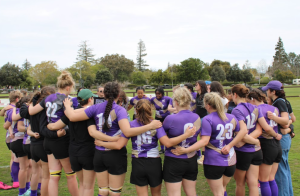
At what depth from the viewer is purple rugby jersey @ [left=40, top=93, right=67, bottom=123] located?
345 cm

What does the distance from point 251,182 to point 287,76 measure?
2835 inches

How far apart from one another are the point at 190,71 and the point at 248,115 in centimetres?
7062


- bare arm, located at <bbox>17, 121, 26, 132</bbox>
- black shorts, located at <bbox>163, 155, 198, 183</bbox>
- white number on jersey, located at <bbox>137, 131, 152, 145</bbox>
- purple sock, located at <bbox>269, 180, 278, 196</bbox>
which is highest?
white number on jersey, located at <bbox>137, 131, 152, 145</bbox>

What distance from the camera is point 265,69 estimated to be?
95938 mm

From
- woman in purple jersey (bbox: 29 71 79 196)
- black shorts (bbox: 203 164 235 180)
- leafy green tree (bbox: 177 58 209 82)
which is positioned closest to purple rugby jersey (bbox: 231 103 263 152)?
black shorts (bbox: 203 164 235 180)

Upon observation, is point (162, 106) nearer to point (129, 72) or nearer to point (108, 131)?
point (108, 131)

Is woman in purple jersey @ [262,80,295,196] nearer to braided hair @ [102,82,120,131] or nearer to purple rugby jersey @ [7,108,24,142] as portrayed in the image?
braided hair @ [102,82,120,131]

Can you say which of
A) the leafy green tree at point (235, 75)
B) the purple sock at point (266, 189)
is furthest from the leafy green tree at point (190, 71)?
the purple sock at point (266, 189)

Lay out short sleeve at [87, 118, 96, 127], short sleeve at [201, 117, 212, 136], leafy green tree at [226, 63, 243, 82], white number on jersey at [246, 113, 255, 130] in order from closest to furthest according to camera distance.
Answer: short sleeve at [201, 117, 212, 136] → short sleeve at [87, 118, 96, 127] → white number on jersey at [246, 113, 255, 130] → leafy green tree at [226, 63, 243, 82]

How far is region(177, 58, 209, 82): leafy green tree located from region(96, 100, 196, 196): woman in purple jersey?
69842 millimetres

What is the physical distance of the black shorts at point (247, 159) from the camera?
329 cm

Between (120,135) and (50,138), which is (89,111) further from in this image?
(50,138)

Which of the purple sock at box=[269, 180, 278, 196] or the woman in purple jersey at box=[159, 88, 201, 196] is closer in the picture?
the woman in purple jersey at box=[159, 88, 201, 196]

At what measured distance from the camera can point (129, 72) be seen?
81.9 meters
